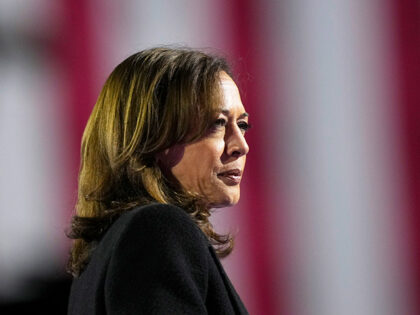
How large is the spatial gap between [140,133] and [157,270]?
238mm

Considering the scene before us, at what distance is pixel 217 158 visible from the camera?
1.14m

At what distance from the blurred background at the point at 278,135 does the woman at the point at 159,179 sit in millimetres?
416

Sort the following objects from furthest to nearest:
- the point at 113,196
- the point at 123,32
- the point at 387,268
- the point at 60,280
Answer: the point at 387,268 → the point at 123,32 → the point at 60,280 → the point at 113,196

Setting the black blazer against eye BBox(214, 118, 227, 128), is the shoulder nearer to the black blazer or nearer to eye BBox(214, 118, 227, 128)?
the black blazer

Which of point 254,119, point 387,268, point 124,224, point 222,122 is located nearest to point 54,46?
point 254,119

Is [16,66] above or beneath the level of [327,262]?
A: above

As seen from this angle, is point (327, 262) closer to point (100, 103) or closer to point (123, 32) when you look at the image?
point (123, 32)

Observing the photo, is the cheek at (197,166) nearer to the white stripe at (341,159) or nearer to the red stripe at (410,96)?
the white stripe at (341,159)

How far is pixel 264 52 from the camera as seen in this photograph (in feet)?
5.71

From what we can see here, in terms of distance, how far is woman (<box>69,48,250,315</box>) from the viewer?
931mm

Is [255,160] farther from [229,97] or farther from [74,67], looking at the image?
[229,97]

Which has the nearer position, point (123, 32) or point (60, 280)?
point (60, 280)

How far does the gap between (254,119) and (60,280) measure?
0.54m

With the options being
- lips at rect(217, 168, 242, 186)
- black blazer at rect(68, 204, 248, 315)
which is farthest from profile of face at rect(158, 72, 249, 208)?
black blazer at rect(68, 204, 248, 315)
